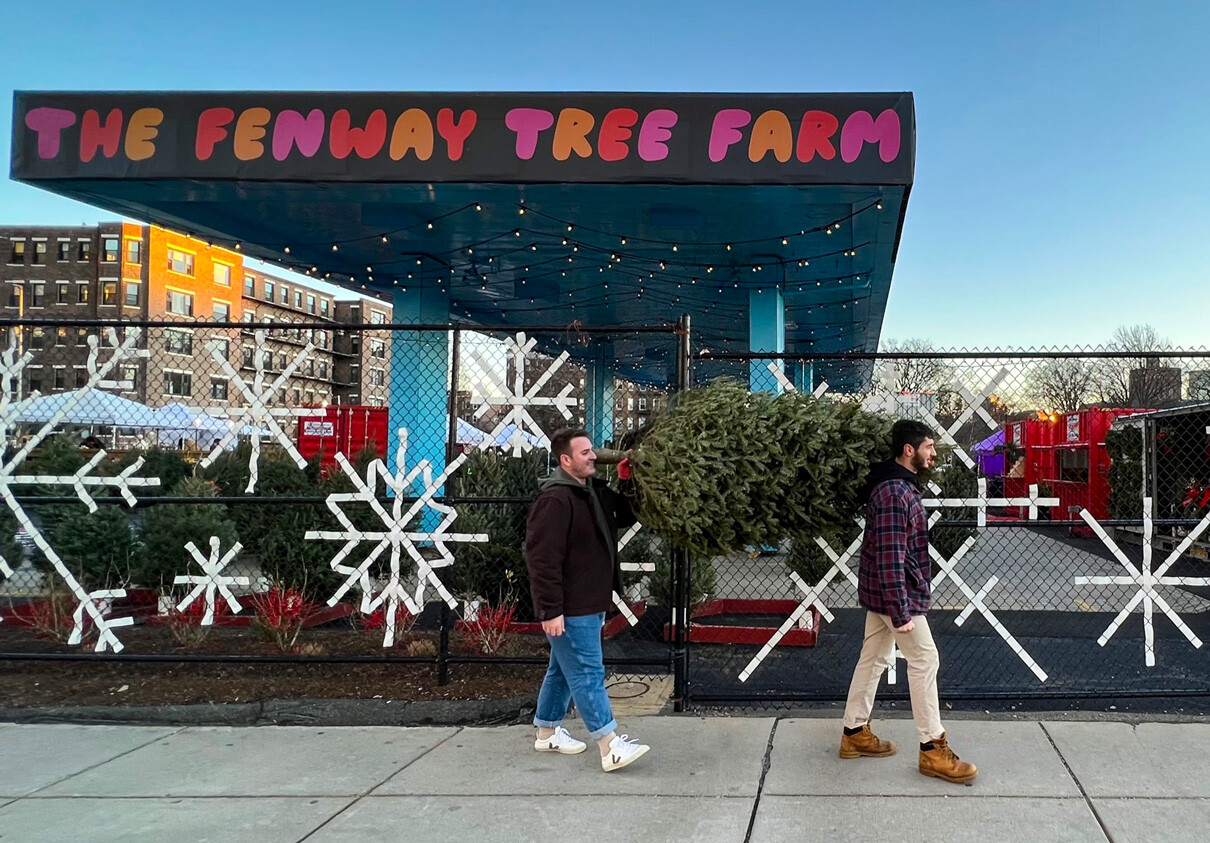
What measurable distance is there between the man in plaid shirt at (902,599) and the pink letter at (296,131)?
7321mm

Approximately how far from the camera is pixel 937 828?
3.91 m

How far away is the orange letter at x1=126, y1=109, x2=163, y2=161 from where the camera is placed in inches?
371

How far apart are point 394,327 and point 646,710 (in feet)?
10.1

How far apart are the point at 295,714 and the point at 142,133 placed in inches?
274

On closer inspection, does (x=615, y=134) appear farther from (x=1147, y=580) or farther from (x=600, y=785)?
(x=600, y=785)

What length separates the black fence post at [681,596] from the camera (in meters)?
5.56

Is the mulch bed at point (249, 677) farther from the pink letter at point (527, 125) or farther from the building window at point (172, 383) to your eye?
the pink letter at point (527, 125)

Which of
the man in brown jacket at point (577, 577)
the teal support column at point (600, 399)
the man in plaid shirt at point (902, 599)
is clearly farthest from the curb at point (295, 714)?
the teal support column at point (600, 399)

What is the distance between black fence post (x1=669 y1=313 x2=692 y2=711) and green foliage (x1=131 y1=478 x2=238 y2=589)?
4.74m

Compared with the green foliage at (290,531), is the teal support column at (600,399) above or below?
above

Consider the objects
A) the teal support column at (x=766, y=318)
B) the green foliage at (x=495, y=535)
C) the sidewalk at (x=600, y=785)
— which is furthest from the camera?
the teal support column at (x=766, y=318)

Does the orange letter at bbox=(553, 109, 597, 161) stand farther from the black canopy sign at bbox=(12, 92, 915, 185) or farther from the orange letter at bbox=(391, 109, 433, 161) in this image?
the orange letter at bbox=(391, 109, 433, 161)

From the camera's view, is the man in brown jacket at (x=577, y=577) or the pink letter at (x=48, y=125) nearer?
the man in brown jacket at (x=577, y=577)

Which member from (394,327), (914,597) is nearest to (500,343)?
(394,327)
